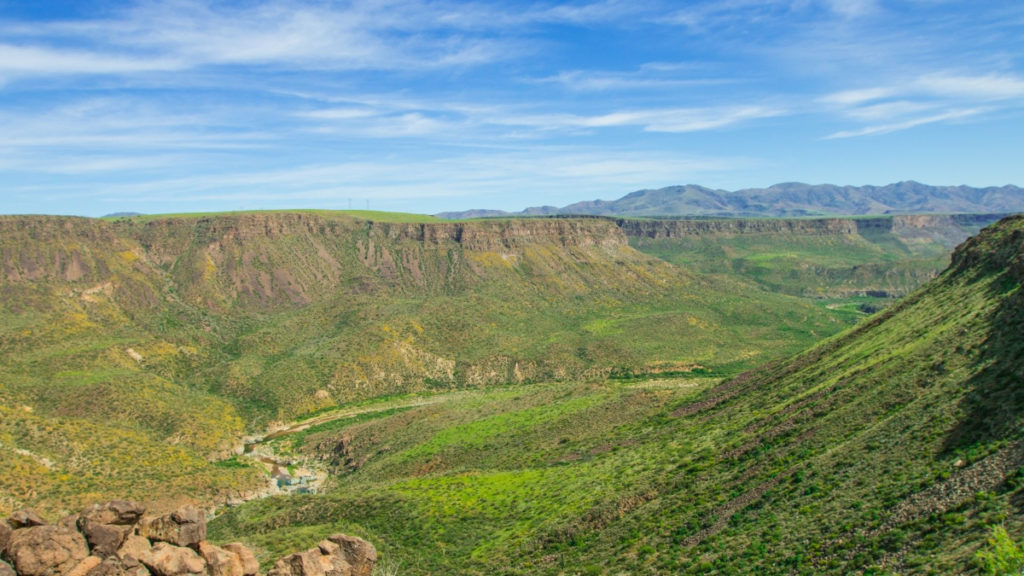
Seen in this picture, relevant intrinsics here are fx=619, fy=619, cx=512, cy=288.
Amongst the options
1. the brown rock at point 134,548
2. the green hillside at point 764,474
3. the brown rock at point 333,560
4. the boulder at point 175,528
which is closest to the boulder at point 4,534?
the brown rock at point 134,548

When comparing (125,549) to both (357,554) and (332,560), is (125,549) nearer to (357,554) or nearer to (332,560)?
(332,560)

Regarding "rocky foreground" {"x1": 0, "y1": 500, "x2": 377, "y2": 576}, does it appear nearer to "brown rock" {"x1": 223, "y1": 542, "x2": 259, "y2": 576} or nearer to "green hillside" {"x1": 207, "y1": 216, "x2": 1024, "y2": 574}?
"brown rock" {"x1": 223, "y1": 542, "x2": 259, "y2": 576}

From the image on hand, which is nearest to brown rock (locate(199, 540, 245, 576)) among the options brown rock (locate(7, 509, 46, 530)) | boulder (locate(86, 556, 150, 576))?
boulder (locate(86, 556, 150, 576))

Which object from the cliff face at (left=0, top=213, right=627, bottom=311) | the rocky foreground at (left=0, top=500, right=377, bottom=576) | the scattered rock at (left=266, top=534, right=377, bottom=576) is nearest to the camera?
the rocky foreground at (left=0, top=500, right=377, bottom=576)

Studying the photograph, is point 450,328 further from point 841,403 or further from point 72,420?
point 841,403

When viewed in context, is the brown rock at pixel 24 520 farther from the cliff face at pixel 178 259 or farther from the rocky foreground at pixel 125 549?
the cliff face at pixel 178 259

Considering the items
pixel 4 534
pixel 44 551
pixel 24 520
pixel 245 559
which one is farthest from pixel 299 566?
pixel 4 534
